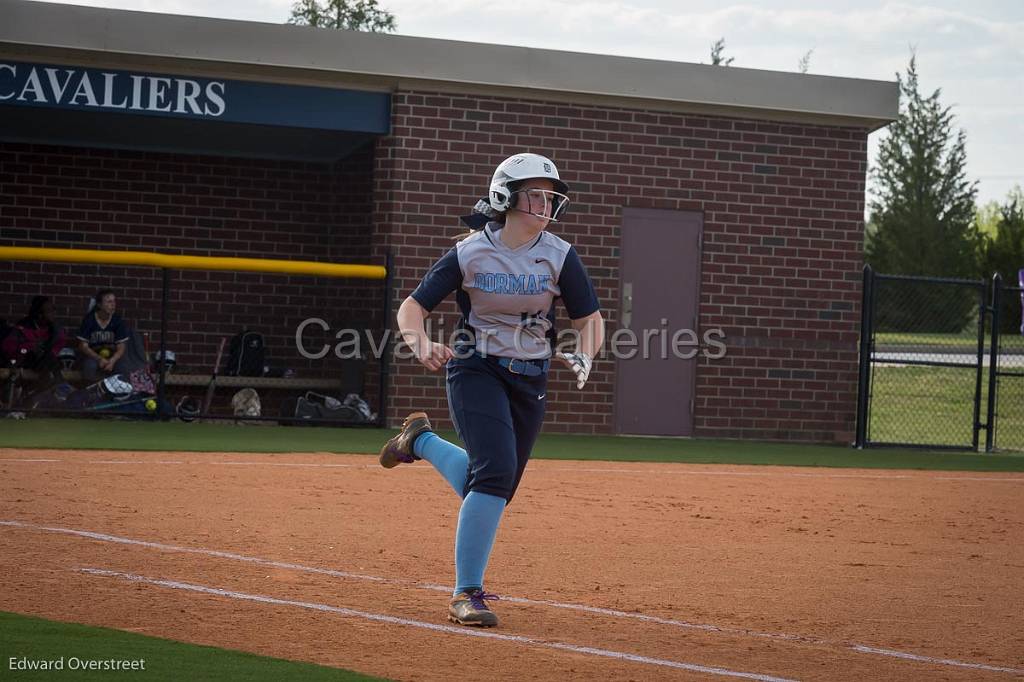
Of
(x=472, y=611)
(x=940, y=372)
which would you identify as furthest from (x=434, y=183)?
(x=940, y=372)

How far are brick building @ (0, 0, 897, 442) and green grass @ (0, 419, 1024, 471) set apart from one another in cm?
104

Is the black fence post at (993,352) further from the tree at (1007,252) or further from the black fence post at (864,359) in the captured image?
the tree at (1007,252)

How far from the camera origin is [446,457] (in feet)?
21.7

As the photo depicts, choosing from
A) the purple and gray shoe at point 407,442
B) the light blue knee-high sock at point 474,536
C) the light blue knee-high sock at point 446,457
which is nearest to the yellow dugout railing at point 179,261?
the purple and gray shoe at point 407,442

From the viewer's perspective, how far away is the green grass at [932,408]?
23.5 meters

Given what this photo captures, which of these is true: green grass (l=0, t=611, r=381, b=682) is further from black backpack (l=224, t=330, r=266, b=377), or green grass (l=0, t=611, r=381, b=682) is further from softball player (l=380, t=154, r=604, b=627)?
black backpack (l=224, t=330, r=266, b=377)

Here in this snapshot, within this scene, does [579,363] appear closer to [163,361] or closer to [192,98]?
[163,361]

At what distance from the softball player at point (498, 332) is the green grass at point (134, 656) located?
4.01ft

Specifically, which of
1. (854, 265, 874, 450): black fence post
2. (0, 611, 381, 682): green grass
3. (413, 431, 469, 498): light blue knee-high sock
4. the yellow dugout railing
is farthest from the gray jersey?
(854, 265, 874, 450): black fence post

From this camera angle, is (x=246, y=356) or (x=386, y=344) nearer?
(x=386, y=344)

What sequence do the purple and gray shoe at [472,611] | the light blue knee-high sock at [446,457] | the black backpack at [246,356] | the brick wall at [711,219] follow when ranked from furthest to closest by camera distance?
the black backpack at [246,356]
the brick wall at [711,219]
the light blue knee-high sock at [446,457]
the purple and gray shoe at [472,611]

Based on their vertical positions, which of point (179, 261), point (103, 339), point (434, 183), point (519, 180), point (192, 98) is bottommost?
point (103, 339)

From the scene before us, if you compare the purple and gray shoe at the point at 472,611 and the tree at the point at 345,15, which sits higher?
the tree at the point at 345,15

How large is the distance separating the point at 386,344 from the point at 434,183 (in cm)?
207
